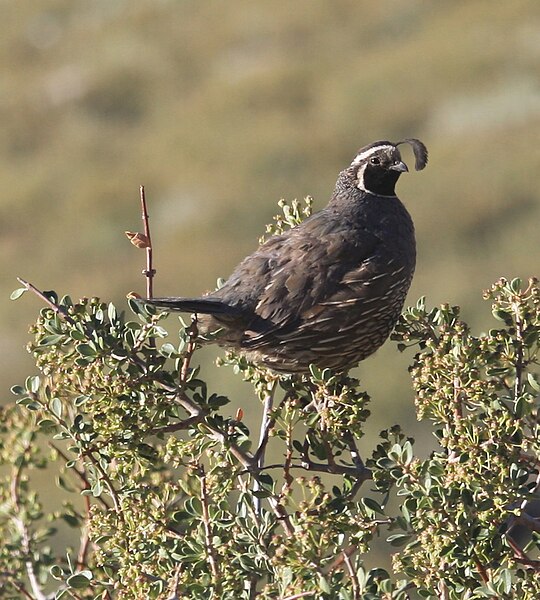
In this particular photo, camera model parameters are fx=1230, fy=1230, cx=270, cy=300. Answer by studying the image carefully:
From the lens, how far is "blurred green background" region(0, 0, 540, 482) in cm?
1812

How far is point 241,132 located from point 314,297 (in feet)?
68.3

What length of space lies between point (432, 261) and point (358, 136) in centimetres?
731

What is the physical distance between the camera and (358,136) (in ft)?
80.3

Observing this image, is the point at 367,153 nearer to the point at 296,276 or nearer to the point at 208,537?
the point at 296,276

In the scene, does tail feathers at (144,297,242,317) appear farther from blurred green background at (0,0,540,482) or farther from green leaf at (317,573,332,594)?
blurred green background at (0,0,540,482)

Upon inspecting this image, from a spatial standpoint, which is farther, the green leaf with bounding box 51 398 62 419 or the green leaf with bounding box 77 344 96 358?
the green leaf with bounding box 51 398 62 419

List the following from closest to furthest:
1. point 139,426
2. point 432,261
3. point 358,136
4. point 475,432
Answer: point 475,432 < point 139,426 < point 432,261 < point 358,136

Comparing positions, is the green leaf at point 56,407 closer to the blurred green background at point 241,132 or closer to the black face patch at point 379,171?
the black face patch at point 379,171

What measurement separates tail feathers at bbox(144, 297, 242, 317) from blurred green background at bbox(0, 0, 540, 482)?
7.39 m

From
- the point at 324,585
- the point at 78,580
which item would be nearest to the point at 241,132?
the point at 78,580

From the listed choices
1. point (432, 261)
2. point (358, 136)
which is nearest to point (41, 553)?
point (432, 261)

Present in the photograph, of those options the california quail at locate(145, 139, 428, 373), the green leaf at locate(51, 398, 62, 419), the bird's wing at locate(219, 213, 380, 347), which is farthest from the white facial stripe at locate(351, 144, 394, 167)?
the green leaf at locate(51, 398, 62, 419)

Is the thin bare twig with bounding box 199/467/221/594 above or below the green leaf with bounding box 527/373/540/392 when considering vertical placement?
below

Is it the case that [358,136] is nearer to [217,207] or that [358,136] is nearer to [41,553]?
[217,207]
